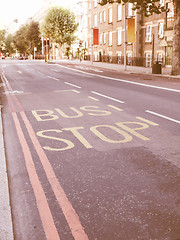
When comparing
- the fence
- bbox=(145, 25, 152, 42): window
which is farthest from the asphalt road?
bbox=(145, 25, 152, 42): window

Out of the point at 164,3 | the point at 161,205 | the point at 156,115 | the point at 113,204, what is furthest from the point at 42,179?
the point at 164,3

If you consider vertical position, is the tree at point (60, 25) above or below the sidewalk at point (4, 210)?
above

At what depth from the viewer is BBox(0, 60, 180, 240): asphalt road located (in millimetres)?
3514

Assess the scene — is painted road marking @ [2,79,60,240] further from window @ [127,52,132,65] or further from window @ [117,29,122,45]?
window @ [117,29,122,45]

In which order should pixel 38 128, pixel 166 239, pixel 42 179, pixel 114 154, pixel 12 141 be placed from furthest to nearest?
1. pixel 38 128
2. pixel 12 141
3. pixel 114 154
4. pixel 42 179
5. pixel 166 239

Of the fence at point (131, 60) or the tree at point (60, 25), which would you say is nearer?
the fence at point (131, 60)

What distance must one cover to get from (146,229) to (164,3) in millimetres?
36015

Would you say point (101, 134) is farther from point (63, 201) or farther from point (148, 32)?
point (148, 32)

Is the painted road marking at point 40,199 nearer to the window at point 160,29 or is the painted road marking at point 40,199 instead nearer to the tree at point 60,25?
the window at point 160,29

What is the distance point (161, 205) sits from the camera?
Result: 394 cm

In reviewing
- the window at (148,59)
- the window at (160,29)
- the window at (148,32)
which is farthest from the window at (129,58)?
the window at (160,29)

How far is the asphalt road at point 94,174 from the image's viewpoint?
11.5 feet

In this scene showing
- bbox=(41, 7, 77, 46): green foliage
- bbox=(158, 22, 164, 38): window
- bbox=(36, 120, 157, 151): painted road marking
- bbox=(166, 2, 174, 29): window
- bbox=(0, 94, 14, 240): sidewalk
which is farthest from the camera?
bbox=(41, 7, 77, 46): green foliage

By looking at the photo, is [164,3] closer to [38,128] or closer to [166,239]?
[38,128]
